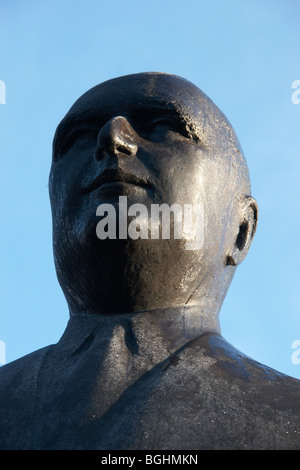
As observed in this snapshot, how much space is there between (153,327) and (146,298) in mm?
186

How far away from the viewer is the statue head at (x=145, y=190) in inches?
181

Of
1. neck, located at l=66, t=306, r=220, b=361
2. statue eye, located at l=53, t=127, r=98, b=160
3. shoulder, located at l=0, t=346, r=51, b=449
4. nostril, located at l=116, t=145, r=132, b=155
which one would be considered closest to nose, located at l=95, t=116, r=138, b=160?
nostril, located at l=116, t=145, r=132, b=155

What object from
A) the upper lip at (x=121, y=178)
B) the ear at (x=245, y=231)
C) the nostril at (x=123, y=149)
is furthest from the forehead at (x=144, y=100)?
the ear at (x=245, y=231)

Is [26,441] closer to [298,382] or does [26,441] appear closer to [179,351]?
[179,351]

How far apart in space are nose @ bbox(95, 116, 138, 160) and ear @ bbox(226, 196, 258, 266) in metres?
0.92

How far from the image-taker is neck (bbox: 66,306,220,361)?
4.38m

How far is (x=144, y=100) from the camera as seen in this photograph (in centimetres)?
495

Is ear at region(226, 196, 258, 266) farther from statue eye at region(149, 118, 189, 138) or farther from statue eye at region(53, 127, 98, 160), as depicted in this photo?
statue eye at region(53, 127, 98, 160)

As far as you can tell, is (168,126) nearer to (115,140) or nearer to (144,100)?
(144,100)

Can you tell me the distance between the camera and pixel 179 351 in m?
4.34

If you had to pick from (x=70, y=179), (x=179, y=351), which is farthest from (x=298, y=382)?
(x=70, y=179)

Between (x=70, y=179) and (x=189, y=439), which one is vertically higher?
(x=70, y=179)

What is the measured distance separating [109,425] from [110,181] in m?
1.44
